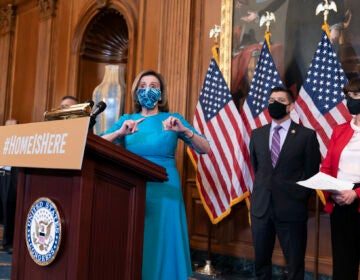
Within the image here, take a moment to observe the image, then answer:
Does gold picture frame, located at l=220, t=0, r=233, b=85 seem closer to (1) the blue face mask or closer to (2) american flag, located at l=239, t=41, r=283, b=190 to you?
(2) american flag, located at l=239, t=41, r=283, b=190

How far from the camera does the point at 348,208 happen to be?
244 cm

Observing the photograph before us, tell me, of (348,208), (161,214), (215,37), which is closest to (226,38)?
(215,37)

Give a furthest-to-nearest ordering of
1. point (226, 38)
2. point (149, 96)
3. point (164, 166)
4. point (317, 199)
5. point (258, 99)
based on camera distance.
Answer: point (226, 38) < point (258, 99) < point (317, 199) < point (149, 96) < point (164, 166)

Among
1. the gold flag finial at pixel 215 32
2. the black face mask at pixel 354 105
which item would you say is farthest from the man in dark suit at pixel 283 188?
the gold flag finial at pixel 215 32

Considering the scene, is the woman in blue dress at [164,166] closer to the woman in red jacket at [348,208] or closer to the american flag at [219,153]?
the woman in red jacket at [348,208]

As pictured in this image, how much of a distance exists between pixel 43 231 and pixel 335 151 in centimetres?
182

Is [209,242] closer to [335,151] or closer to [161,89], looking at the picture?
[335,151]

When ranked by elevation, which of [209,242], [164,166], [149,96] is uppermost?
[149,96]

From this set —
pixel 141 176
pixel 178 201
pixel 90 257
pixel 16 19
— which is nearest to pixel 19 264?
pixel 90 257

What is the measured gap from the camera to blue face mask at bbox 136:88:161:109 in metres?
2.21

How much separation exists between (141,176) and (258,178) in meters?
1.59

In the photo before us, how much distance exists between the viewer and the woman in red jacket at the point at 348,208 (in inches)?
95.5

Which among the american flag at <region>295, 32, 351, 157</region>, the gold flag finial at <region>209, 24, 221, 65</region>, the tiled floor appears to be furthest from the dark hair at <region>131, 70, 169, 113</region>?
the gold flag finial at <region>209, 24, 221, 65</region>

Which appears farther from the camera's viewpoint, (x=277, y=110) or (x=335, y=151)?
(x=277, y=110)
